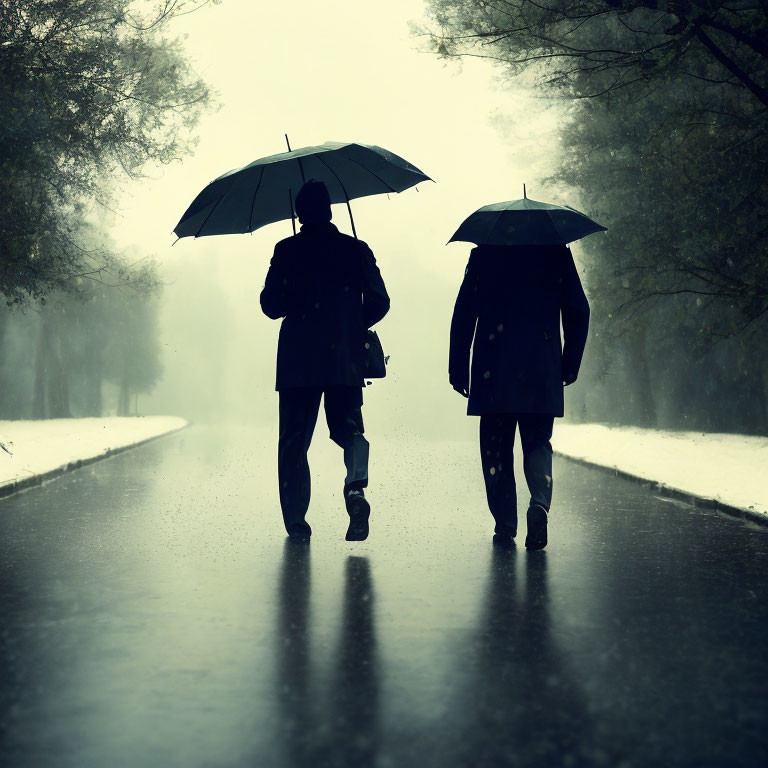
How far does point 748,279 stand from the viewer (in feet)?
49.4

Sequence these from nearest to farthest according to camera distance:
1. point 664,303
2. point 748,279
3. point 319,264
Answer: point 319,264 → point 748,279 → point 664,303

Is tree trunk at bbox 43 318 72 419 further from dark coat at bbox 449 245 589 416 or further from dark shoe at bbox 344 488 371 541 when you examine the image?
dark coat at bbox 449 245 589 416

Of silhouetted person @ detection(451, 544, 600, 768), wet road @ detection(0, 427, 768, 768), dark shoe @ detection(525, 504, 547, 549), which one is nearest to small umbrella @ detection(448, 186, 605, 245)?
dark shoe @ detection(525, 504, 547, 549)

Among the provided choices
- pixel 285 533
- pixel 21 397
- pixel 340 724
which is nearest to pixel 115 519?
pixel 285 533

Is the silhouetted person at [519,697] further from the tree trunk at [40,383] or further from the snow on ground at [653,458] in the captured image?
the tree trunk at [40,383]

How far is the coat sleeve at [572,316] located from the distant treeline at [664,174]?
265cm

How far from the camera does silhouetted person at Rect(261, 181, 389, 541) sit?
7.98 metres

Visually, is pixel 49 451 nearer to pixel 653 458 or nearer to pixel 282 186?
pixel 653 458

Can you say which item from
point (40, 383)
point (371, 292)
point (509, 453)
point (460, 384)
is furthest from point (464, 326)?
point (40, 383)

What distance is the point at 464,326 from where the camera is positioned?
8148 millimetres

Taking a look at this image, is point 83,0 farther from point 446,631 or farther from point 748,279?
point 446,631

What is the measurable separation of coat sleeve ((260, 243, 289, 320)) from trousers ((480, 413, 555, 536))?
159 centimetres

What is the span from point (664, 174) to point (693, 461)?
5.96 m

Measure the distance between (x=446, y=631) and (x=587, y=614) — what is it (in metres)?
0.82
